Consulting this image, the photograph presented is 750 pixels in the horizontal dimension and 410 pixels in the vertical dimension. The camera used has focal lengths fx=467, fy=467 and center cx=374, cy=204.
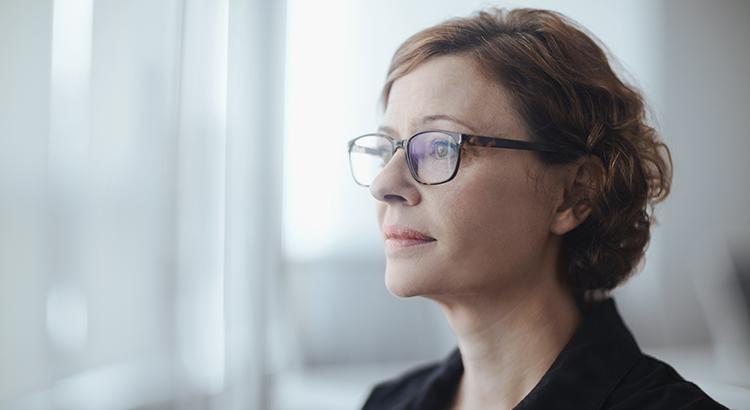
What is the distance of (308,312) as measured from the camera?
2.02 meters

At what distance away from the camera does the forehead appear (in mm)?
1027

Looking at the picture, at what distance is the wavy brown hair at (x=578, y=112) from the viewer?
1.05m

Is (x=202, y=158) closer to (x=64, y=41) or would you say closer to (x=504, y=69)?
(x=64, y=41)

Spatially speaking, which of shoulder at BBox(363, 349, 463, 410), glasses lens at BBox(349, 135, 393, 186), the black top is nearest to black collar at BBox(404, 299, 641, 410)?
the black top

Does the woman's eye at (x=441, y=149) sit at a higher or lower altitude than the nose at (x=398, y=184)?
higher

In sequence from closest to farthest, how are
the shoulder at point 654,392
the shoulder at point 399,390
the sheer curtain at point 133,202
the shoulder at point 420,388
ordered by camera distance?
1. the shoulder at point 654,392
2. the sheer curtain at point 133,202
3. the shoulder at point 420,388
4. the shoulder at point 399,390

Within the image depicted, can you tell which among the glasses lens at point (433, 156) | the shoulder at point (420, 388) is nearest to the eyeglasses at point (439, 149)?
the glasses lens at point (433, 156)

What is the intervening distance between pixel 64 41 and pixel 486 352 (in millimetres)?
1190

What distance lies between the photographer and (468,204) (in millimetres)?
999

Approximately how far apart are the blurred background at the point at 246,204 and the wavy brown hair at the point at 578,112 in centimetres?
29

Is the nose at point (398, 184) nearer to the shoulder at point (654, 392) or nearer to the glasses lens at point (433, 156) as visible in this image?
the glasses lens at point (433, 156)

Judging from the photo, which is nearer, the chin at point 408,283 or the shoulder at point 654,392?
the shoulder at point 654,392

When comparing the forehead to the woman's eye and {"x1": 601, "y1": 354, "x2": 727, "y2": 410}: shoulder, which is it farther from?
{"x1": 601, "y1": 354, "x2": 727, "y2": 410}: shoulder

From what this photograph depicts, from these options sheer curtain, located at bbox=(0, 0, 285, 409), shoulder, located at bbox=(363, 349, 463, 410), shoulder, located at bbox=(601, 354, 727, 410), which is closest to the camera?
shoulder, located at bbox=(601, 354, 727, 410)
